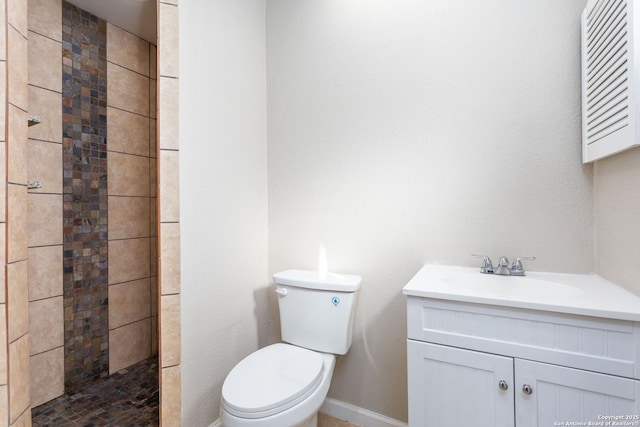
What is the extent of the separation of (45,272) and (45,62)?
1165 mm

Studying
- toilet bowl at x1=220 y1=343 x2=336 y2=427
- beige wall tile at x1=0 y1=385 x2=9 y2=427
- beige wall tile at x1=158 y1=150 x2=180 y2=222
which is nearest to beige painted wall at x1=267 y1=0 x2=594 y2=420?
toilet bowl at x1=220 y1=343 x2=336 y2=427

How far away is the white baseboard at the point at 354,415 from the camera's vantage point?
1702mm

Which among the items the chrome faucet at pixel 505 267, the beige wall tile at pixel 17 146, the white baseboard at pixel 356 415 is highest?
the beige wall tile at pixel 17 146

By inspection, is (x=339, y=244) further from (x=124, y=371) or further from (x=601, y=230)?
(x=124, y=371)

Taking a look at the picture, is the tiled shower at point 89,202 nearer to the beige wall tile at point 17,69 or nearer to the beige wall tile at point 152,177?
the beige wall tile at point 152,177

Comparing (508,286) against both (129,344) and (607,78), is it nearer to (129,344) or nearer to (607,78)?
(607,78)

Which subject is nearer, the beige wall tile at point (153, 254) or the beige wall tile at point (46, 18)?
the beige wall tile at point (46, 18)

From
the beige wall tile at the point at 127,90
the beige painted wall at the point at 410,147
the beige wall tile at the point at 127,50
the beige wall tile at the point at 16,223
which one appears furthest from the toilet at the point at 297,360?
the beige wall tile at the point at 127,50

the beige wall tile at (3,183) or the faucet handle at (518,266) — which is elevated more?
the beige wall tile at (3,183)

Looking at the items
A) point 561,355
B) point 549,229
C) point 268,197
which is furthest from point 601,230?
point 268,197

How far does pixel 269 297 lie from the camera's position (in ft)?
6.80

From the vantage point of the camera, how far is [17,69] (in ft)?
4.13

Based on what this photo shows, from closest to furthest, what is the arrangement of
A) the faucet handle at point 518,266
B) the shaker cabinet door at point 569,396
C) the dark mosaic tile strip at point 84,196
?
the shaker cabinet door at point 569,396 < the faucet handle at point 518,266 < the dark mosaic tile strip at point 84,196

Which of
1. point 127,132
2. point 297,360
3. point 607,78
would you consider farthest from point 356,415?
point 127,132
